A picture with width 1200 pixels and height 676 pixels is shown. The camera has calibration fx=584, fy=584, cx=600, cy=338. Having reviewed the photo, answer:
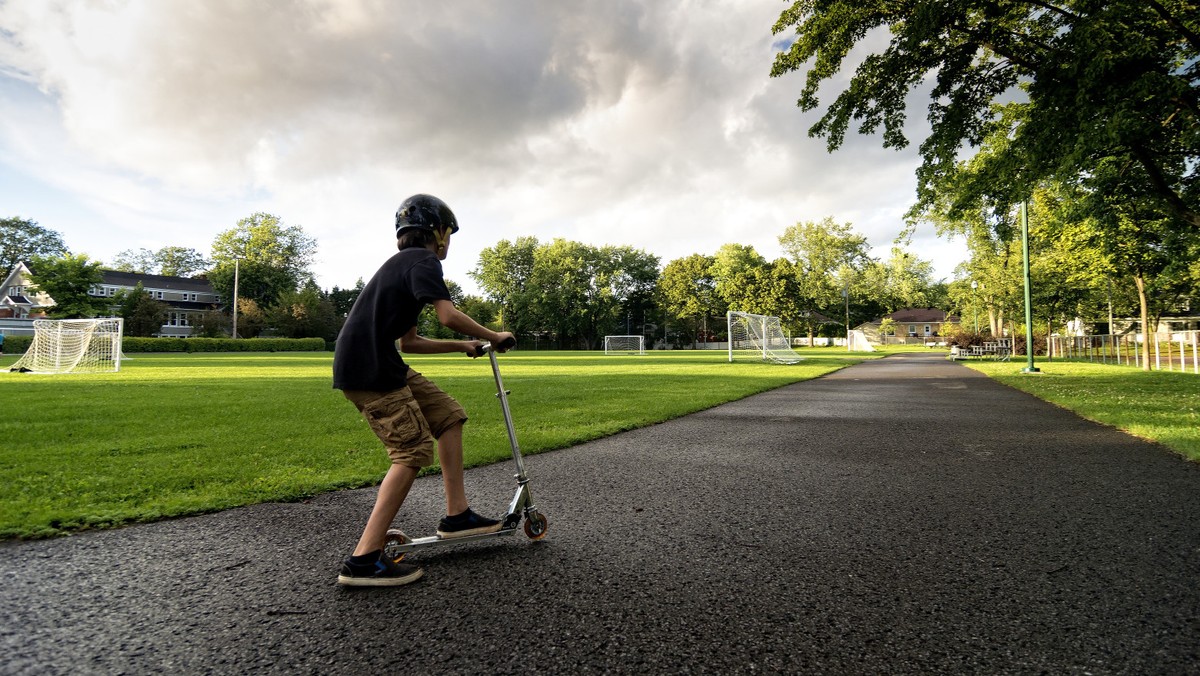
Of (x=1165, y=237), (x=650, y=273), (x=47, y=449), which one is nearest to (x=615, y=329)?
(x=650, y=273)

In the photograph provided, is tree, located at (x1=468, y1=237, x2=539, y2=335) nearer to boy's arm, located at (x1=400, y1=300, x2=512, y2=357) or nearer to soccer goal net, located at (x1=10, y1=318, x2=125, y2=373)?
soccer goal net, located at (x1=10, y1=318, x2=125, y2=373)

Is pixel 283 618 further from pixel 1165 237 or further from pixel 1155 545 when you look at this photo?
pixel 1165 237

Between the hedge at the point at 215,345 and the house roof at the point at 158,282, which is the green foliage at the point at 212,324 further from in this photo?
the house roof at the point at 158,282

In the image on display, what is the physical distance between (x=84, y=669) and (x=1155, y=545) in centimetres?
528

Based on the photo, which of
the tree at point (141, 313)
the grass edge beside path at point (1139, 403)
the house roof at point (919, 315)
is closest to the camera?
the grass edge beside path at point (1139, 403)

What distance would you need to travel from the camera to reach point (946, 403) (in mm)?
11805

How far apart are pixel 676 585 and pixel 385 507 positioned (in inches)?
60.2

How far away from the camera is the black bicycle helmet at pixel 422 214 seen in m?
3.23

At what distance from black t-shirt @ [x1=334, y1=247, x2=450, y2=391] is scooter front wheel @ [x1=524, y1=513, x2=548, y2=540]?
117 cm

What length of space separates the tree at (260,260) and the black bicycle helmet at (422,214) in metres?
81.1

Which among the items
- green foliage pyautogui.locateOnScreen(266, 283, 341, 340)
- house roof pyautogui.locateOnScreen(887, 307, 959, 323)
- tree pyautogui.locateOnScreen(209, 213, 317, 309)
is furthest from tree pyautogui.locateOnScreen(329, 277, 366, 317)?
house roof pyautogui.locateOnScreen(887, 307, 959, 323)

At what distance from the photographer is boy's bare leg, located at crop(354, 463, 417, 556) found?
2.95 m

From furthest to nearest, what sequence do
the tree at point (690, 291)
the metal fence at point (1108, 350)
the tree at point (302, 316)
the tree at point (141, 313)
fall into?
the tree at point (690, 291)
the tree at point (302, 316)
the tree at point (141, 313)
the metal fence at point (1108, 350)

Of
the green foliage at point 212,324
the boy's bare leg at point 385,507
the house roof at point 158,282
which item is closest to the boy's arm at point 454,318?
the boy's bare leg at point 385,507
